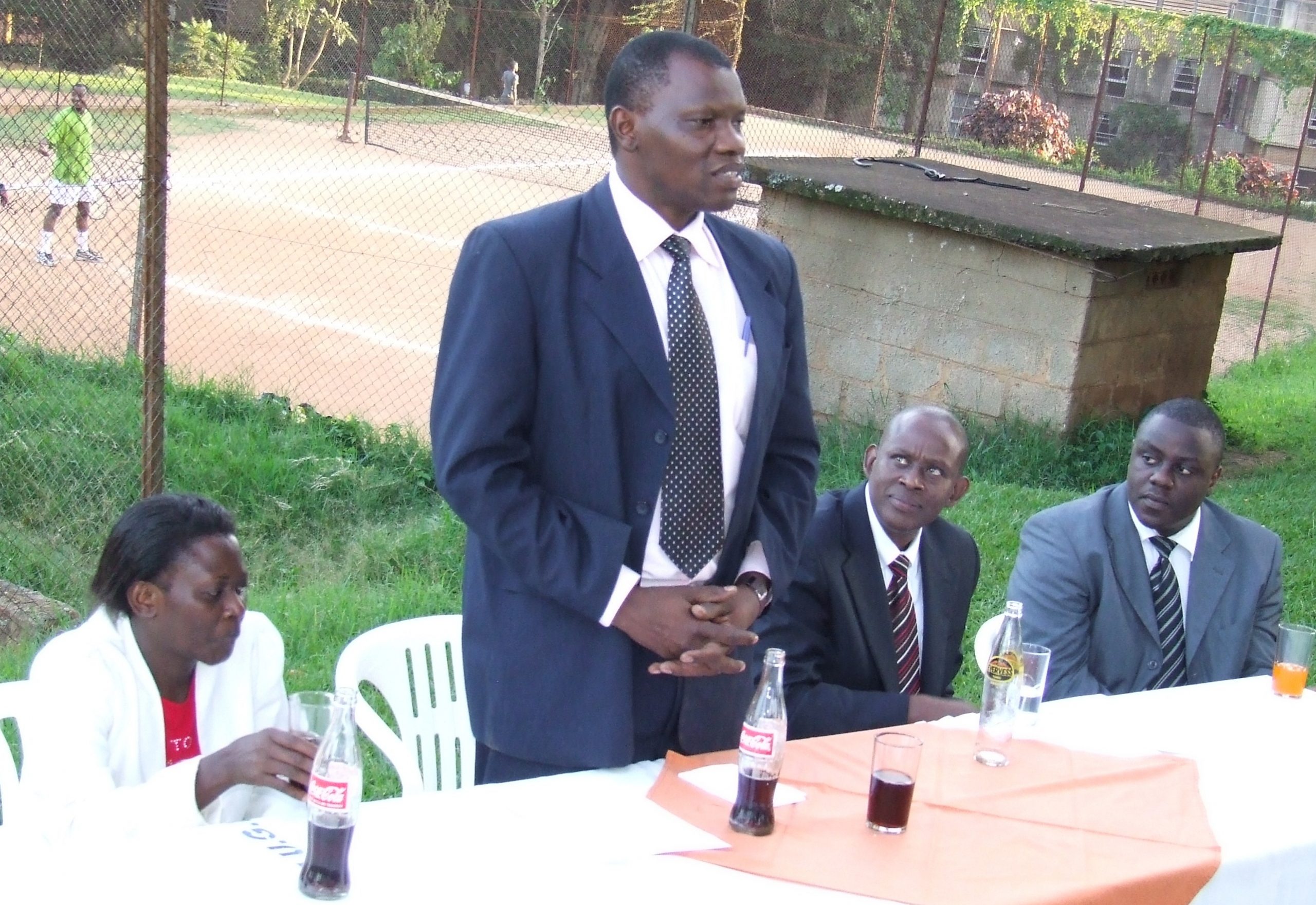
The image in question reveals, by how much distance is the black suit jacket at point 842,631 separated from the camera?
362 centimetres

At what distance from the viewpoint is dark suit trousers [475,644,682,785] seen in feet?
9.15

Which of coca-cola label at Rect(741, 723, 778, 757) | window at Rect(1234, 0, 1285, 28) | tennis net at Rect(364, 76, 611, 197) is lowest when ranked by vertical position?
coca-cola label at Rect(741, 723, 778, 757)

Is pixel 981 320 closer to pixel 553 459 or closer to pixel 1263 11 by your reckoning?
pixel 553 459

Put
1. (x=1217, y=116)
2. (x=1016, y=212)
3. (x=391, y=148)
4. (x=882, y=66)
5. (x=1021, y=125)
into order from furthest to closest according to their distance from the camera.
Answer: (x=391, y=148) → (x=1021, y=125) → (x=1217, y=116) → (x=882, y=66) → (x=1016, y=212)

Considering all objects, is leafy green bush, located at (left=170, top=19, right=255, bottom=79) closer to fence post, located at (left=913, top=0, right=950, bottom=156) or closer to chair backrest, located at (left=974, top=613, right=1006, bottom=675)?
fence post, located at (left=913, top=0, right=950, bottom=156)

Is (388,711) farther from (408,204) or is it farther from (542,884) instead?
(408,204)

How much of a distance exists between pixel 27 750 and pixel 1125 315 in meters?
6.52

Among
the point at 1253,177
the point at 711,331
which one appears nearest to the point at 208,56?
the point at 711,331

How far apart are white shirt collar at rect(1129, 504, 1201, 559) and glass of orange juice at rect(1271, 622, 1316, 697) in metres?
0.40

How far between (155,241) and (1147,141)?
11001 mm

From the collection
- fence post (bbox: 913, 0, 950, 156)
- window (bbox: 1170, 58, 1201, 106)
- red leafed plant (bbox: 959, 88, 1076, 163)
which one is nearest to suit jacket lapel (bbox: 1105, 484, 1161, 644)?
fence post (bbox: 913, 0, 950, 156)

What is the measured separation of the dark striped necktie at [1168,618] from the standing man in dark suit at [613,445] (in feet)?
5.29

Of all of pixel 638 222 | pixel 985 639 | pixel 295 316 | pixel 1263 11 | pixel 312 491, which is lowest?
pixel 295 316

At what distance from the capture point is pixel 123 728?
283 centimetres
